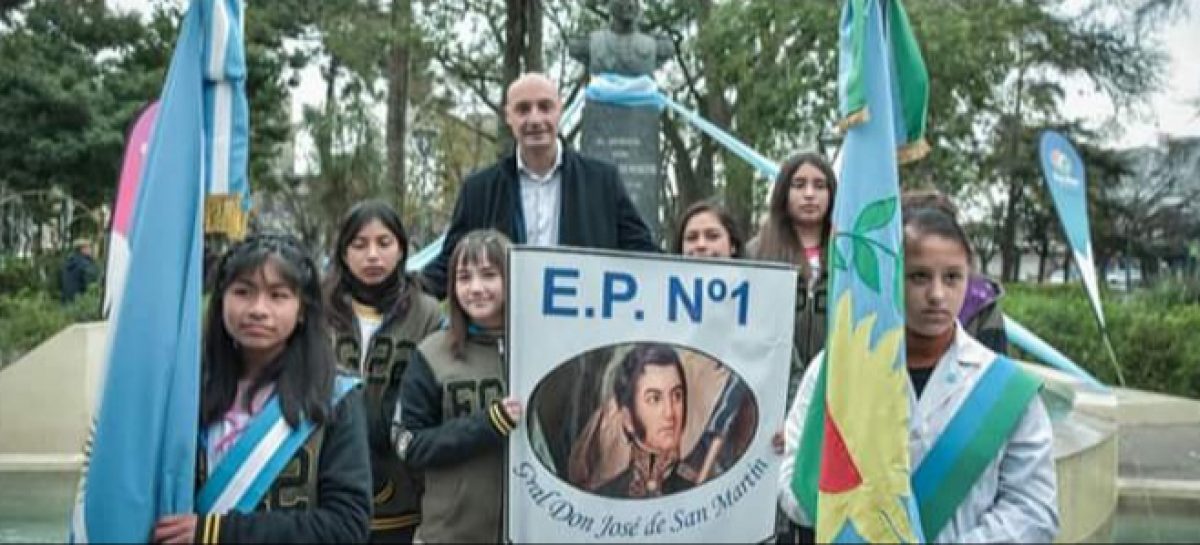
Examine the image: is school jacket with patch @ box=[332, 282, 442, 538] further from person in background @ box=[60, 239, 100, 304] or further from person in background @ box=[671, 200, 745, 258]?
person in background @ box=[60, 239, 100, 304]

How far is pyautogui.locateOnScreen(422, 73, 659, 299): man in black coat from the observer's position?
4695 mm

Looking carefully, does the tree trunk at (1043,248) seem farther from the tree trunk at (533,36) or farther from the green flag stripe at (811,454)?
the green flag stripe at (811,454)

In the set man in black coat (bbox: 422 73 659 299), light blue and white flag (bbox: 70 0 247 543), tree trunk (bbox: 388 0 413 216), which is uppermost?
tree trunk (bbox: 388 0 413 216)

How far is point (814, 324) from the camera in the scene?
4047mm

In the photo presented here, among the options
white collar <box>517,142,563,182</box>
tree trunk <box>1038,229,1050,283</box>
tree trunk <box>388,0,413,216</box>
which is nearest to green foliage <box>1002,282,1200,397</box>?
white collar <box>517,142,563,182</box>

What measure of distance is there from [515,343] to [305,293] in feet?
1.55

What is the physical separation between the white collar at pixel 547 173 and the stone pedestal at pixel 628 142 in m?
5.39

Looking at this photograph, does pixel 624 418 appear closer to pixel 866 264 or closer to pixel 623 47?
pixel 866 264

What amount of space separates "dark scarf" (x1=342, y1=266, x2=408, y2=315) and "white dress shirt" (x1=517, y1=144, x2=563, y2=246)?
763 mm

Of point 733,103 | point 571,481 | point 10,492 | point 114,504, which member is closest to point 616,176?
point 571,481

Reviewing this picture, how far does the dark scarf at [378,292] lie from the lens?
407cm

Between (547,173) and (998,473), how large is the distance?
2486mm

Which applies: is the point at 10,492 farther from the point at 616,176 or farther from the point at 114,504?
the point at 114,504

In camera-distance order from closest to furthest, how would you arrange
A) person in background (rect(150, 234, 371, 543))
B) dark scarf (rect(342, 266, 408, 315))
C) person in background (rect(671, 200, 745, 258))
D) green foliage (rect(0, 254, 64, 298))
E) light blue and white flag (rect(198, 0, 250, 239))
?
person in background (rect(150, 234, 371, 543)), light blue and white flag (rect(198, 0, 250, 239)), dark scarf (rect(342, 266, 408, 315)), person in background (rect(671, 200, 745, 258)), green foliage (rect(0, 254, 64, 298))
